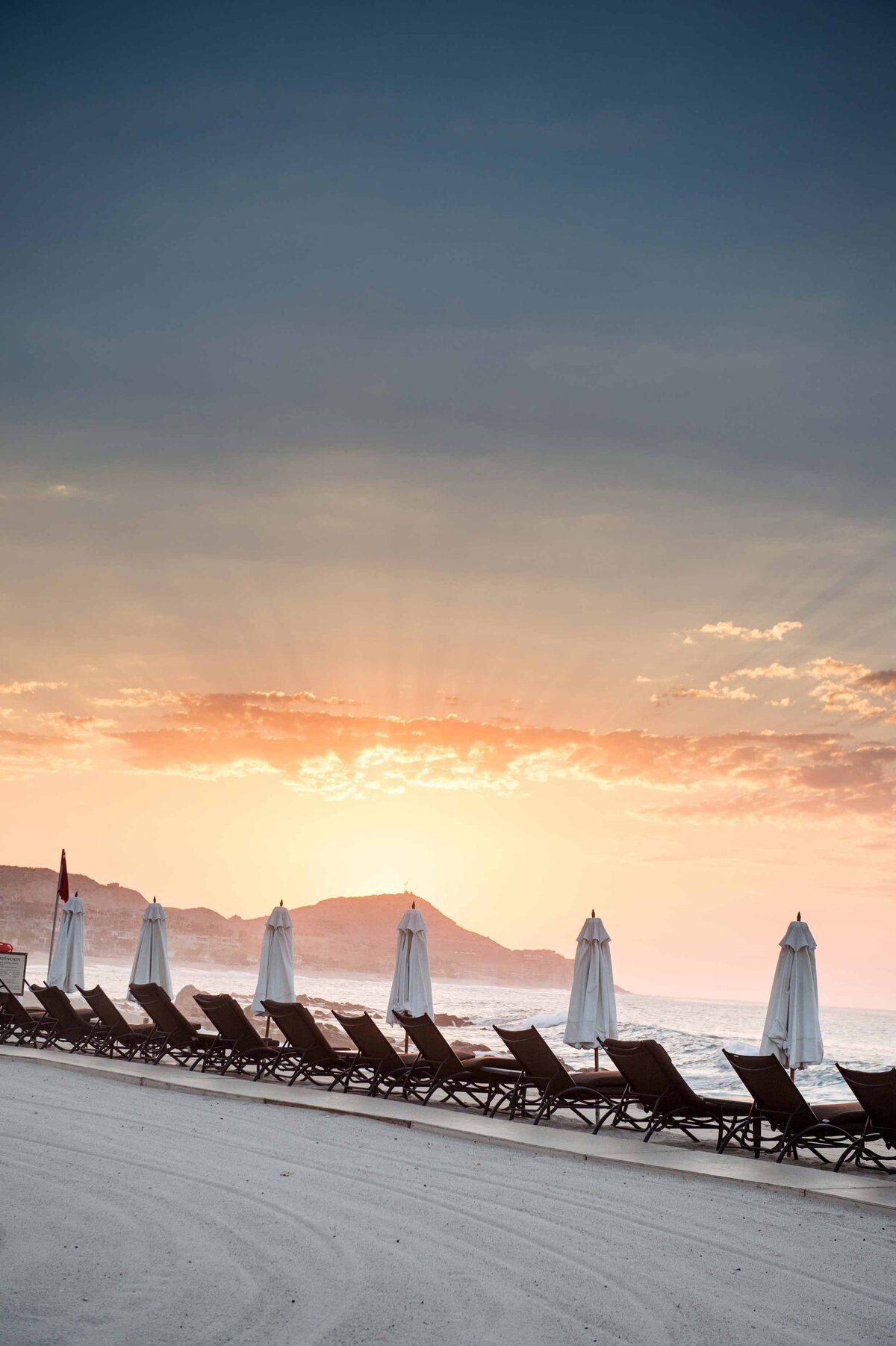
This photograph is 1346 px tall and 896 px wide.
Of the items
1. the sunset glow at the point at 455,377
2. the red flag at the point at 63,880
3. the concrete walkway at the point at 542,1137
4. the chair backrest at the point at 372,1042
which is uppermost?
the sunset glow at the point at 455,377

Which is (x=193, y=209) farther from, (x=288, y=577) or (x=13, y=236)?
Result: (x=288, y=577)

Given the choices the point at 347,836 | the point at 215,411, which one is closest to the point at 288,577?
the point at 215,411

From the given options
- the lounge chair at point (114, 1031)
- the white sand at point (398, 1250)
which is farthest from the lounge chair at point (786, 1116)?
the lounge chair at point (114, 1031)

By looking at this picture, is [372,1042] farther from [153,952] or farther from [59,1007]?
[153,952]

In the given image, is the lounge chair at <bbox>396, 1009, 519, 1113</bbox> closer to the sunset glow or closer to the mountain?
the sunset glow

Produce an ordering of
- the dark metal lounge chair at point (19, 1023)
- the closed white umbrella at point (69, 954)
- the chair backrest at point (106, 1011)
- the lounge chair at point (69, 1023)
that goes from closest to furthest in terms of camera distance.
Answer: the chair backrest at point (106, 1011)
the lounge chair at point (69, 1023)
the dark metal lounge chair at point (19, 1023)
the closed white umbrella at point (69, 954)

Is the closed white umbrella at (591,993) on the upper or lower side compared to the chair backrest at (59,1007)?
upper

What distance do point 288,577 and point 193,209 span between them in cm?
646

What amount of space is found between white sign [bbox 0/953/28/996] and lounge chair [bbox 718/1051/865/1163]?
13.6m

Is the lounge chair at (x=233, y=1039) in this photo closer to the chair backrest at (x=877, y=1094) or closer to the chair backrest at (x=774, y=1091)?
the chair backrest at (x=774, y=1091)

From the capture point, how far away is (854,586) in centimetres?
1998

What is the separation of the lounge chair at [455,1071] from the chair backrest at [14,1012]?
6.28m

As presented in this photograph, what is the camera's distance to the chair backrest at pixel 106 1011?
44.8 feet

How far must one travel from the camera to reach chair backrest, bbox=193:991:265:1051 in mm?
12422
